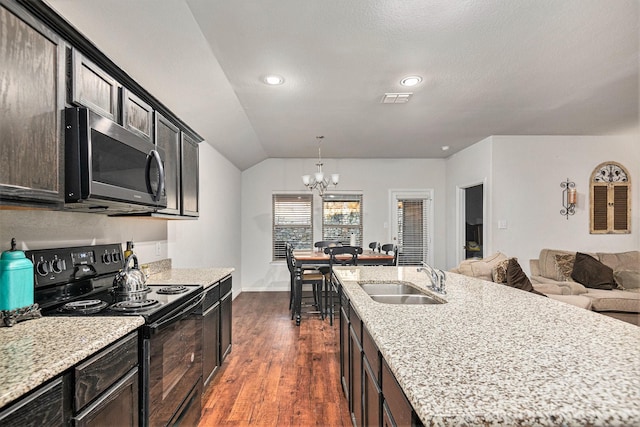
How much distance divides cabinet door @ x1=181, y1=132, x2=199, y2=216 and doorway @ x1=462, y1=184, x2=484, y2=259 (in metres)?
4.89

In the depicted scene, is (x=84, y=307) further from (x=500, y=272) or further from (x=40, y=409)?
(x=500, y=272)

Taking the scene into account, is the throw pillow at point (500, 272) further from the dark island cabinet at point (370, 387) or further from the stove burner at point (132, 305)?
the stove burner at point (132, 305)

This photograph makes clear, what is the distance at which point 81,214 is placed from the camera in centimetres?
208

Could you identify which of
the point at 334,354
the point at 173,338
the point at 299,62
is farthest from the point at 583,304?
the point at 173,338

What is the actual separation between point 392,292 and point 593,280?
3362mm

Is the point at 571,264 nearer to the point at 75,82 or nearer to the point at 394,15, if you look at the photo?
the point at 394,15

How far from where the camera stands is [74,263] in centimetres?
191

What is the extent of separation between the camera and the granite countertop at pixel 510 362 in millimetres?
750

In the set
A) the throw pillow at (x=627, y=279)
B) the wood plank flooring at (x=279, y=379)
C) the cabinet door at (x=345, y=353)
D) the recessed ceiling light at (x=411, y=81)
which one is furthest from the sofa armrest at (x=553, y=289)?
the recessed ceiling light at (x=411, y=81)

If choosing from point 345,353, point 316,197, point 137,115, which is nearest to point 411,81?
point 137,115

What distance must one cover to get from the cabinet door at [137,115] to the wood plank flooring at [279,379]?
1925 mm

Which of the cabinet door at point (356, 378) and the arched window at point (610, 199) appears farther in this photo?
the arched window at point (610, 199)

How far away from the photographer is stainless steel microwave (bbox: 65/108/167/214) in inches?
57.8

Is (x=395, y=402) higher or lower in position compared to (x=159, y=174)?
lower
